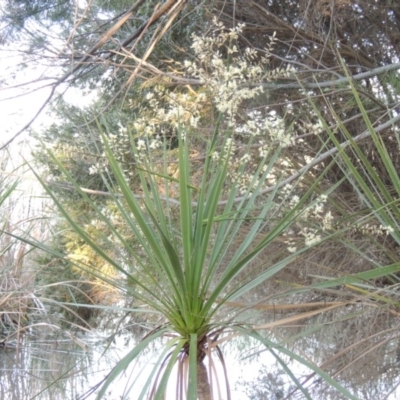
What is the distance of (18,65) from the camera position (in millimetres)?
1984

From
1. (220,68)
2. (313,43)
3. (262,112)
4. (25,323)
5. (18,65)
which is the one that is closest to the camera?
(220,68)

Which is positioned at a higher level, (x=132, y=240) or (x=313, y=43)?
(x=313, y=43)

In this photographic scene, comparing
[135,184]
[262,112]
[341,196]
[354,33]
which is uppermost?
[354,33]

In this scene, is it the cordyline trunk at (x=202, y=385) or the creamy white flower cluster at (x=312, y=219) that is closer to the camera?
the cordyline trunk at (x=202, y=385)

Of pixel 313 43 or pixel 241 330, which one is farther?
pixel 313 43

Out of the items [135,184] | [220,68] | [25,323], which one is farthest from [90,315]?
[220,68]

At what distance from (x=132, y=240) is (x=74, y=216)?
1.23 feet

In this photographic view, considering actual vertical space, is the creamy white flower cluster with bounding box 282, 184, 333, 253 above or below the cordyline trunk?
above

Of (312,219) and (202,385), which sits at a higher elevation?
(312,219)

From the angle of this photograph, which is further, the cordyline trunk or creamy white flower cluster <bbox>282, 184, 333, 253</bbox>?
creamy white flower cluster <bbox>282, 184, 333, 253</bbox>

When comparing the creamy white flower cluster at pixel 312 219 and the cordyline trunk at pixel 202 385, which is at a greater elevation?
the creamy white flower cluster at pixel 312 219

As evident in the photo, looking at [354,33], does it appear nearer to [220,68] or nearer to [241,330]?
[220,68]

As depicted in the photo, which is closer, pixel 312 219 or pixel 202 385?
pixel 202 385

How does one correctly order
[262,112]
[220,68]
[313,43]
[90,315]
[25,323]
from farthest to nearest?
[90,315] < [25,323] < [262,112] < [313,43] < [220,68]
